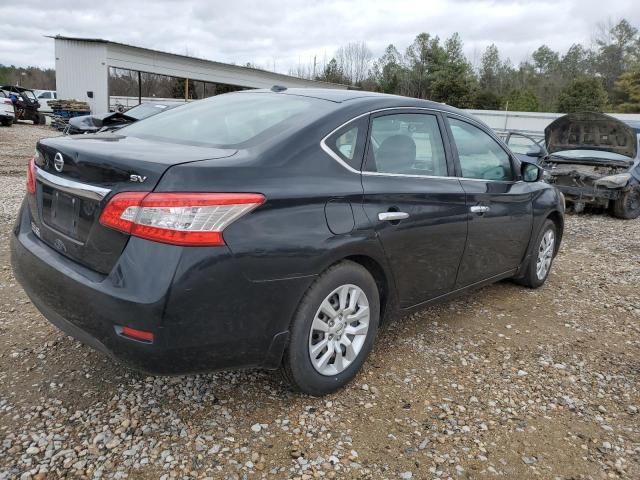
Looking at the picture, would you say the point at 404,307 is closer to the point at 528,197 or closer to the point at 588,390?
the point at 588,390

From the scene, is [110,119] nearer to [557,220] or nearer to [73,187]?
[557,220]

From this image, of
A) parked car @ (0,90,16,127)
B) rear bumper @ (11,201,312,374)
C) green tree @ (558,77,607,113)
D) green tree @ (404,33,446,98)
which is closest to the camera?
rear bumper @ (11,201,312,374)

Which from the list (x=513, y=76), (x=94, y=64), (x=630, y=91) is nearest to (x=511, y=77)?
(x=513, y=76)

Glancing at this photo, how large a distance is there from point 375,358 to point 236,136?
1674 millimetres

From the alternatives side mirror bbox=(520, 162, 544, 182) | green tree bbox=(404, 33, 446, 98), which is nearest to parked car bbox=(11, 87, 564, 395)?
side mirror bbox=(520, 162, 544, 182)

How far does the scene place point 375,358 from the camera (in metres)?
3.35

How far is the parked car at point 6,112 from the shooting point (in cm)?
2256

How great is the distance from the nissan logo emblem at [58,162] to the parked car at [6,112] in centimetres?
2414

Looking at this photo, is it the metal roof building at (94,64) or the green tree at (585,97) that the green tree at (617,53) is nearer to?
the green tree at (585,97)

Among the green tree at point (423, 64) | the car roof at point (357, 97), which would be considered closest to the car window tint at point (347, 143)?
the car roof at point (357, 97)

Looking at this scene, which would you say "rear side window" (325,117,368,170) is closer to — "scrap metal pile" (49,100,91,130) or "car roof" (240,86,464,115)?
"car roof" (240,86,464,115)

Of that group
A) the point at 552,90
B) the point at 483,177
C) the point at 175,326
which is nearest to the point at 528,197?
the point at 483,177

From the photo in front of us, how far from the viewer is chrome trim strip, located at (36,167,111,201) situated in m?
2.25

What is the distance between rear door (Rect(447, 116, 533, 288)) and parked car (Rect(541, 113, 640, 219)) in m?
5.46
